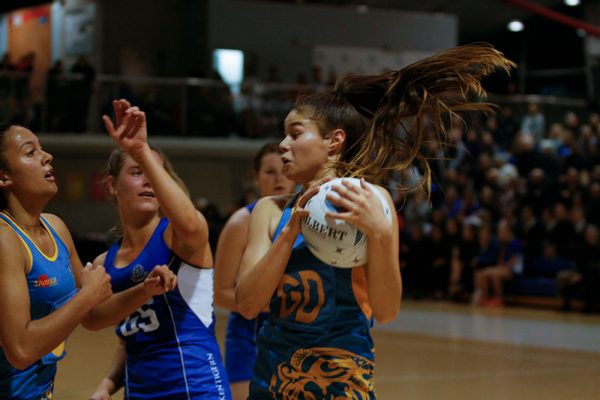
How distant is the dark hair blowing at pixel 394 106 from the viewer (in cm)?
→ 268

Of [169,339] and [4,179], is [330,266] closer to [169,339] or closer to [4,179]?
[169,339]

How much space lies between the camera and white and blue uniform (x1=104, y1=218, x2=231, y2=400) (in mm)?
3086

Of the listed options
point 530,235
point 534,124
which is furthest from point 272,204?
point 534,124

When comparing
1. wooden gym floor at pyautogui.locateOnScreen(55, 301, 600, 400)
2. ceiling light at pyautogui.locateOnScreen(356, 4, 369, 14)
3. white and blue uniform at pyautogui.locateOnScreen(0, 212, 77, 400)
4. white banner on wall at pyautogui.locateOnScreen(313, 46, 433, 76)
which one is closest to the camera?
white and blue uniform at pyautogui.locateOnScreen(0, 212, 77, 400)

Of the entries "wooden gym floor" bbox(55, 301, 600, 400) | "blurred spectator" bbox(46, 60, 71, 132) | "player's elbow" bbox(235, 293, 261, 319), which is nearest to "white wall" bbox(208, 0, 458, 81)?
"blurred spectator" bbox(46, 60, 71, 132)

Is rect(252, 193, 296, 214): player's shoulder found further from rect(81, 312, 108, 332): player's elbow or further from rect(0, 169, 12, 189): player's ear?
rect(0, 169, 12, 189): player's ear

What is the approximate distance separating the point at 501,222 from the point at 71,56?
41.8 ft

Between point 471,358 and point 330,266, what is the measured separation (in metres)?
6.43

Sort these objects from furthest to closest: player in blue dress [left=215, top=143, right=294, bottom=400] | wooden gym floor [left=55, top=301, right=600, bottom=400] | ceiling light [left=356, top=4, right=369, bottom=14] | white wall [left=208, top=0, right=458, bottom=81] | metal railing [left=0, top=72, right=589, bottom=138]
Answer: ceiling light [left=356, top=4, right=369, bottom=14] < white wall [left=208, top=0, right=458, bottom=81] < metal railing [left=0, top=72, right=589, bottom=138] < wooden gym floor [left=55, top=301, right=600, bottom=400] < player in blue dress [left=215, top=143, right=294, bottom=400]

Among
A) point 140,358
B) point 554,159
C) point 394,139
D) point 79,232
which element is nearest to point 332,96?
point 394,139

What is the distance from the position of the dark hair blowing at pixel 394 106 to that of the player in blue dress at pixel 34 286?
0.71 metres

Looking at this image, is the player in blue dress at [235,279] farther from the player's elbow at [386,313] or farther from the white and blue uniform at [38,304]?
the player's elbow at [386,313]

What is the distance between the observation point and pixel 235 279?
429 cm

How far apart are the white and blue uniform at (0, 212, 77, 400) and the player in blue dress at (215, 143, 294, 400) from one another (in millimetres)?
1218
